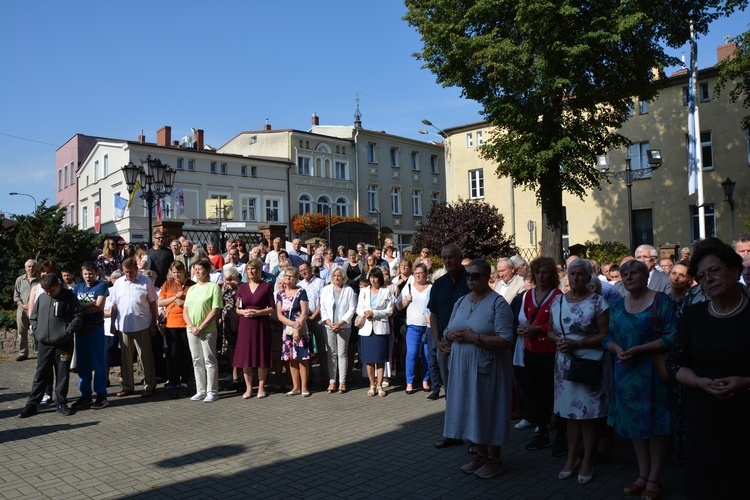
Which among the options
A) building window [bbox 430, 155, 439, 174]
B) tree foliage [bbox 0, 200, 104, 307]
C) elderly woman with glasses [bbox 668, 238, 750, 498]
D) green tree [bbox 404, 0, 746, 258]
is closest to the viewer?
elderly woman with glasses [bbox 668, 238, 750, 498]

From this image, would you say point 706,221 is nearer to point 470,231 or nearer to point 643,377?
point 470,231

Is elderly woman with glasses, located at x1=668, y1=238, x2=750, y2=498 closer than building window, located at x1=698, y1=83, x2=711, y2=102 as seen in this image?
Yes

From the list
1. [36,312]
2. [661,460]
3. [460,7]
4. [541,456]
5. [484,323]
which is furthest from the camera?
[460,7]

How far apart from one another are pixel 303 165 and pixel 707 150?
3090 cm

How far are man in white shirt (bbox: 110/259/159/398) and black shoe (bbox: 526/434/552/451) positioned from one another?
20.6 ft

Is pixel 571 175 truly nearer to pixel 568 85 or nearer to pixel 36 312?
pixel 568 85

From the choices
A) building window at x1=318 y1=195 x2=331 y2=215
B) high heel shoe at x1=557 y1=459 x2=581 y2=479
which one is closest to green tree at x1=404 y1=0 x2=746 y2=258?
high heel shoe at x1=557 y1=459 x2=581 y2=479

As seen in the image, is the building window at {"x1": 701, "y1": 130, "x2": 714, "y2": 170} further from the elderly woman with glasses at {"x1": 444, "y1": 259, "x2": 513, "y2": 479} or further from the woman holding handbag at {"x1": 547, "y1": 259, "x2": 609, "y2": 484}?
the elderly woman with glasses at {"x1": 444, "y1": 259, "x2": 513, "y2": 479}

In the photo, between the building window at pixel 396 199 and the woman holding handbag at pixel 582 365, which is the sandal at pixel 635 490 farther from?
the building window at pixel 396 199

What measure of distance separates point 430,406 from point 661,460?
13.7 feet

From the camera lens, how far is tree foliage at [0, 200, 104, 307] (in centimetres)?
1573

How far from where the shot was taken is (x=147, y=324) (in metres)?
9.89

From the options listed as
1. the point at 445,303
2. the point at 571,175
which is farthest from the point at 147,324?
the point at 571,175

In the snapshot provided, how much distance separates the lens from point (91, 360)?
A: 29.9ft
